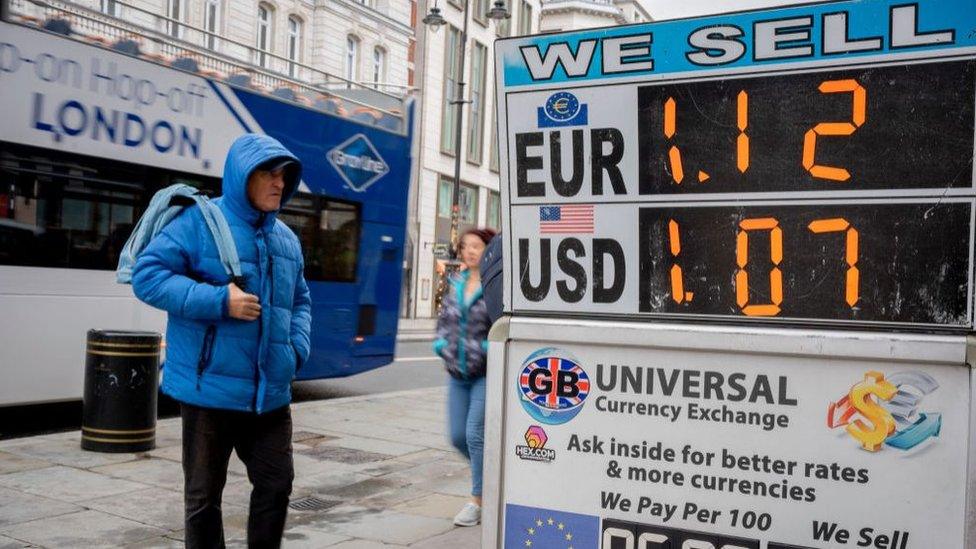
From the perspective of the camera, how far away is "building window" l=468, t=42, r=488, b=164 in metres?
42.2

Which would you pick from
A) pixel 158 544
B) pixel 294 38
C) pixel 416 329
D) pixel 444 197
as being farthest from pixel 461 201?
pixel 158 544

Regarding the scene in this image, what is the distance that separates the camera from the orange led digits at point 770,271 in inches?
96.0

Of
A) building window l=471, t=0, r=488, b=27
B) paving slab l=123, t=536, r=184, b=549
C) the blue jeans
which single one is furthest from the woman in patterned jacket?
building window l=471, t=0, r=488, b=27

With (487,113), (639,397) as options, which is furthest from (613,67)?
(487,113)

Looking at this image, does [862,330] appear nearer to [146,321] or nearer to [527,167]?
[527,167]

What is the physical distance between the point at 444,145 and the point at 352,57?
6251 mm

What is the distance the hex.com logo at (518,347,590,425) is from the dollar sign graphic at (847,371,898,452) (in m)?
0.72

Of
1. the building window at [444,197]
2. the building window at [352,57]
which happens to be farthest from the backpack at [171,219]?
the building window at [444,197]

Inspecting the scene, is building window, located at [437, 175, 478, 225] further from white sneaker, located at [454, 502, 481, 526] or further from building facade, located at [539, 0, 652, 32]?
white sneaker, located at [454, 502, 481, 526]

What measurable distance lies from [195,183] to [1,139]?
2.11 metres

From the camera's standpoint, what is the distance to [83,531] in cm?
512

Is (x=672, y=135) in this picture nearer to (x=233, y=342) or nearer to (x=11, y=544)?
(x=233, y=342)

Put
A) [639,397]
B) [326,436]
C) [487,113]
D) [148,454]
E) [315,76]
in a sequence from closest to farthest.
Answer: [639,397], [148,454], [326,436], [315,76], [487,113]

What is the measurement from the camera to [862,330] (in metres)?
2.33
